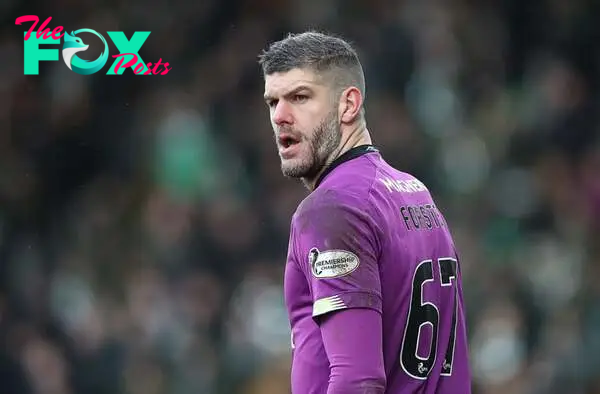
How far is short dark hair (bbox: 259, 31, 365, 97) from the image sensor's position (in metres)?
3.18

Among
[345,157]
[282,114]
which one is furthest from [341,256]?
[282,114]

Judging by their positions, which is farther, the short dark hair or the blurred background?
the blurred background

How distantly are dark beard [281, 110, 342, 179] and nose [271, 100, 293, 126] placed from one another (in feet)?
0.28

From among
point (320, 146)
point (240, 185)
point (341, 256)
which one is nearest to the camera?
point (341, 256)

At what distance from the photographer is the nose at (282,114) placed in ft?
10.4

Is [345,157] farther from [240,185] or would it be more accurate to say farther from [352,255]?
[240,185]

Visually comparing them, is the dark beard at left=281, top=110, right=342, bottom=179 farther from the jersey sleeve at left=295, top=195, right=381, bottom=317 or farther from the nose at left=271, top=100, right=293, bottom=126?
the jersey sleeve at left=295, top=195, right=381, bottom=317

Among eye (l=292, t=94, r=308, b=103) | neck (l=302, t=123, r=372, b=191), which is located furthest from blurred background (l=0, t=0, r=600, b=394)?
eye (l=292, t=94, r=308, b=103)

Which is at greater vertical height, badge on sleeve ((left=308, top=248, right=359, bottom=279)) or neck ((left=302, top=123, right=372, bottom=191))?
neck ((left=302, top=123, right=372, bottom=191))

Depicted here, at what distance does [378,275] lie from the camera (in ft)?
9.45

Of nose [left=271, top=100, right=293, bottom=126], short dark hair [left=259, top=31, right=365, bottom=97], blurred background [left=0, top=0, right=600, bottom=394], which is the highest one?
short dark hair [left=259, top=31, right=365, bottom=97]

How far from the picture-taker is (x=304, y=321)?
299 cm

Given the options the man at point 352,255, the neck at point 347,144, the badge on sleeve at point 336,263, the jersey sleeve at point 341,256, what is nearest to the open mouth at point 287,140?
the man at point 352,255

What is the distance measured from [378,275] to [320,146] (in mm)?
449
